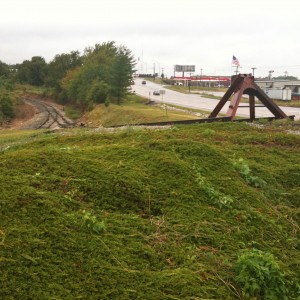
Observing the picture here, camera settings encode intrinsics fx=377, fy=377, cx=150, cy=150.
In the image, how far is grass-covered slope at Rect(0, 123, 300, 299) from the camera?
3129 mm

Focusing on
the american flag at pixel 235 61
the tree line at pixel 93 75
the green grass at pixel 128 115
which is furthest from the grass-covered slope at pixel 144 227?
the tree line at pixel 93 75

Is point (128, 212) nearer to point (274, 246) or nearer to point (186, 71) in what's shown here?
point (274, 246)

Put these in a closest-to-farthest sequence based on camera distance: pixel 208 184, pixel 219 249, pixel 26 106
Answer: pixel 219 249, pixel 208 184, pixel 26 106

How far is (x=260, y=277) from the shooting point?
136 inches

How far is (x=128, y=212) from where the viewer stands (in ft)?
14.5

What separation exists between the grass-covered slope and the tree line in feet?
129

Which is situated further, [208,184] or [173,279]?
[208,184]

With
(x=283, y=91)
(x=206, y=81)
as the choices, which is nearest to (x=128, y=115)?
(x=283, y=91)

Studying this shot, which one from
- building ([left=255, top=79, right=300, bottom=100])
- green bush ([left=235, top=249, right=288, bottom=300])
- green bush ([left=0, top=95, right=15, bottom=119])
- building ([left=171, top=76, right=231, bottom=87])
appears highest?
building ([left=171, top=76, right=231, bottom=87])

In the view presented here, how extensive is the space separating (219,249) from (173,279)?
930mm

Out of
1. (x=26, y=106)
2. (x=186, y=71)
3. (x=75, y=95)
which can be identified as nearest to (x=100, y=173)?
(x=75, y=95)

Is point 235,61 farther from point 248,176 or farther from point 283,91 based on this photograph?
point 248,176

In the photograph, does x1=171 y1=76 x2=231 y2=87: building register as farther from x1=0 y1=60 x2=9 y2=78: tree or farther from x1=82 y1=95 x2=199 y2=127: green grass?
x1=82 y1=95 x2=199 y2=127: green grass

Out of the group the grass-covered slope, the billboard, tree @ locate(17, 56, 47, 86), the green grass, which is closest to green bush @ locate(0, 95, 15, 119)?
the green grass
